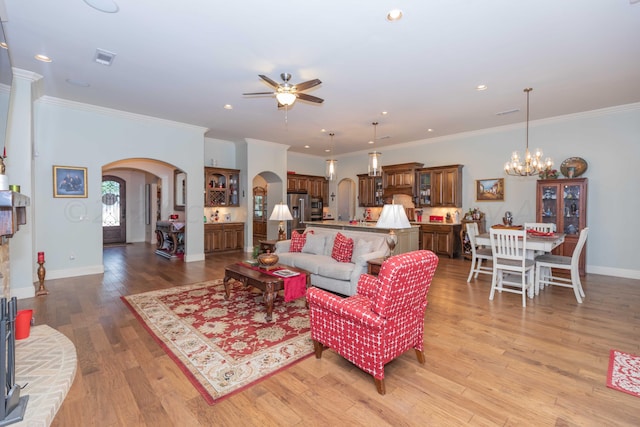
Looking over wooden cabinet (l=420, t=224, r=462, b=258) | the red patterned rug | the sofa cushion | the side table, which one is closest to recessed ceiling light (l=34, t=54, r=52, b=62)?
the sofa cushion

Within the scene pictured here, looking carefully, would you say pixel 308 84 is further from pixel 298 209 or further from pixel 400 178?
pixel 298 209

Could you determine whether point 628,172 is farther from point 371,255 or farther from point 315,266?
point 315,266

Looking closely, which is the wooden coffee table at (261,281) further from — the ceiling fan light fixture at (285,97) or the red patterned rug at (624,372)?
the red patterned rug at (624,372)

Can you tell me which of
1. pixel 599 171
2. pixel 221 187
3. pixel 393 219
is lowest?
pixel 393 219

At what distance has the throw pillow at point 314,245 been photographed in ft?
17.3


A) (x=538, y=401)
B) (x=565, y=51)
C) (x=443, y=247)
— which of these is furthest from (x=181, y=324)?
(x=443, y=247)

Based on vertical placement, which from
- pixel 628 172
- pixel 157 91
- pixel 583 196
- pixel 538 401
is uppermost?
pixel 157 91

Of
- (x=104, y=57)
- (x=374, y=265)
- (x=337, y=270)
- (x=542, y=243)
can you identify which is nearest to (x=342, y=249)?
(x=337, y=270)

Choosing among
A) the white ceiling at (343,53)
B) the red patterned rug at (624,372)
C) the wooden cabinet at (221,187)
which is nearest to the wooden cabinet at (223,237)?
the wooden cabinet at (221,187)

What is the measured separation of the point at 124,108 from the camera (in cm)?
573

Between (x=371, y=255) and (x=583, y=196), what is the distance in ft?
15.2

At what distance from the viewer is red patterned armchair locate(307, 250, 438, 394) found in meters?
2.19

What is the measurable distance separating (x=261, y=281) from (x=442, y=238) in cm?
558

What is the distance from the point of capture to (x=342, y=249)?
4703mm
